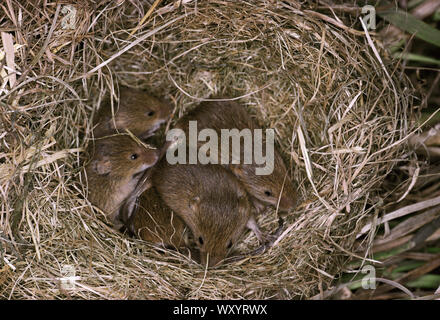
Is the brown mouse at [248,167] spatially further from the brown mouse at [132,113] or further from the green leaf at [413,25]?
the green leaf at [413,25]

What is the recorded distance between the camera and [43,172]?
2.80 m

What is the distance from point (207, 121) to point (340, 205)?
43.2 inches

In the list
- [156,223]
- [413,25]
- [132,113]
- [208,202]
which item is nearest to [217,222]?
[208,202]

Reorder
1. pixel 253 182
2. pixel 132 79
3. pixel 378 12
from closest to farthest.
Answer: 1. pixel 378 12
2. pixel 253 182
3. pixel 132 79

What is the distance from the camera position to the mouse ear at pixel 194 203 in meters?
3.04

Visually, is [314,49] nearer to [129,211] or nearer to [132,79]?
[132,79]

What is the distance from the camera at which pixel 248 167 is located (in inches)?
124

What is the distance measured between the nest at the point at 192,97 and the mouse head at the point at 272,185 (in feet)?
0.36

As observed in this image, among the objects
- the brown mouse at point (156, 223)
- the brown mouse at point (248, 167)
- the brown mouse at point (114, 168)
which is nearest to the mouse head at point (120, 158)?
the brown mouse at point (114, 168)

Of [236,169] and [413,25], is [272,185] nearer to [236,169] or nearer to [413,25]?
[236,169]

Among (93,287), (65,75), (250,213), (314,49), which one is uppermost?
(314,49)

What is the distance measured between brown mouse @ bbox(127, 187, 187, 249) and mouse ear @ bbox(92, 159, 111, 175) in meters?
0.32

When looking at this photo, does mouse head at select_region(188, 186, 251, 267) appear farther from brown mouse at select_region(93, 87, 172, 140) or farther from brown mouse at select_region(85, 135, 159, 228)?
brown mouse at select_region(93, 87, 172, 140)
